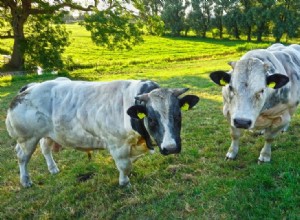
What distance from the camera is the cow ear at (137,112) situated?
4.89 meters

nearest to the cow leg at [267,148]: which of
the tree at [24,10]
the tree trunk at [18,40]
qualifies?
the tree at [24,10]

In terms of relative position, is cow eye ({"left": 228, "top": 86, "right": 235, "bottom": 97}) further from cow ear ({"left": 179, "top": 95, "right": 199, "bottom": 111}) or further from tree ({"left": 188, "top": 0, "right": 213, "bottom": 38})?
tree ({"left": 188, "top": 0, "right": 213, "bottom": 38})

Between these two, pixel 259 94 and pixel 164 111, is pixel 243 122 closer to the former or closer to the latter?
pixel 259 94

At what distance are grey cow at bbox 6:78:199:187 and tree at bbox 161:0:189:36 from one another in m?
69.9

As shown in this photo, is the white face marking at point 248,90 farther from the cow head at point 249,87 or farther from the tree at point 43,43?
the tree at point 43,43

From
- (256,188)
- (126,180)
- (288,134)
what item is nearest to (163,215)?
(126,180)

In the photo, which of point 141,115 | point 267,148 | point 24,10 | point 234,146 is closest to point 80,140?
point 141,115

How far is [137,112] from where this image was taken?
4.95m

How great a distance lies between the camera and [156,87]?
5395 mm

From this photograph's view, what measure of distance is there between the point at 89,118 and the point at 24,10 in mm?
23037

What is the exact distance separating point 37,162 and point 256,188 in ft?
15.1

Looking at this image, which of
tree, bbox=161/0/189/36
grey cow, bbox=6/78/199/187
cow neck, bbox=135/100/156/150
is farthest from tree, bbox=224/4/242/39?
cow neck, bbox=135/100/156/150

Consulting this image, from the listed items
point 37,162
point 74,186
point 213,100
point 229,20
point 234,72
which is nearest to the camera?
point 234,72

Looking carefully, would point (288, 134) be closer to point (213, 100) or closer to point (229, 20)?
point (213, 100)
